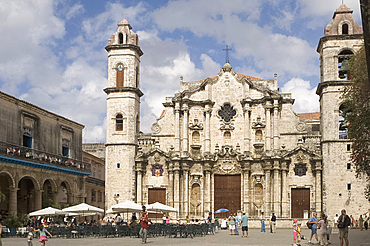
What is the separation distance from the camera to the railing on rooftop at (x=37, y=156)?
35.2 m

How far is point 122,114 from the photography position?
159ft

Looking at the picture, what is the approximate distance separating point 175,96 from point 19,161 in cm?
1781

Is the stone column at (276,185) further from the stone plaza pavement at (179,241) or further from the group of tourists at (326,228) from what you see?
the group of tourists at (326,228)

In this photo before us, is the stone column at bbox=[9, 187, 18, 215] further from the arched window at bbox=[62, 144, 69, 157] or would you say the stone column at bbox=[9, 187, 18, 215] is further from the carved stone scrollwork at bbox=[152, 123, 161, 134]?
the carved stone scrollwork at bbox=[152, 123, 161, 134]

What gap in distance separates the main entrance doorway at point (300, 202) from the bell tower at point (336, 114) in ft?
6.45

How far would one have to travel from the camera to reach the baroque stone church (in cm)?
4512

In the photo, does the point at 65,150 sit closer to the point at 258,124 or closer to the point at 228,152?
the point at 228,152

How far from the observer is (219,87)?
1924 inches

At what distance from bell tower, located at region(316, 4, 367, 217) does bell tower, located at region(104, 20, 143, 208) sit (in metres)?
16.8

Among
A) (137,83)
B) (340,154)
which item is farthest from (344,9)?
(137,83)

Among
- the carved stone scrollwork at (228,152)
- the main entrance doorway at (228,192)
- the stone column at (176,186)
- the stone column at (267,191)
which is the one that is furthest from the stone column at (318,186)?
the stone column at (176,186)

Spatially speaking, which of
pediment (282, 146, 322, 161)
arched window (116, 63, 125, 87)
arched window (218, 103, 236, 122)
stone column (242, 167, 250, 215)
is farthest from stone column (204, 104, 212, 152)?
arched window (116, 63, 125, 87)

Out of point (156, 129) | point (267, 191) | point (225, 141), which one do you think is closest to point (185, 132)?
point (156, 129)

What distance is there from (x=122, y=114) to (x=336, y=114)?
744 inches
